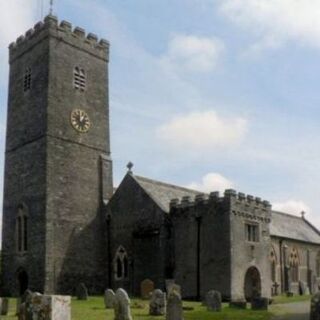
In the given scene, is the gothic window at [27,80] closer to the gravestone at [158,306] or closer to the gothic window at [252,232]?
the gothic window at [252,232]

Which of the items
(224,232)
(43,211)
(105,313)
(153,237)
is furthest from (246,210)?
(105,313)

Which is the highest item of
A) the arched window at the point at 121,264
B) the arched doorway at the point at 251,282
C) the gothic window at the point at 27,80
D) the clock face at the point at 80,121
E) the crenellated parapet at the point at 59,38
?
the crenellated parapet at the point at 59,38

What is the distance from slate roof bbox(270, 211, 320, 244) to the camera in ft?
162

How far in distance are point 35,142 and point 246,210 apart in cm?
1482

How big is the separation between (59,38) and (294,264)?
2644 centimetres

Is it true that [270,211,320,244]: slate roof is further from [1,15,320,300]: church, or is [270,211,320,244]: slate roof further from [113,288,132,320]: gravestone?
[113,288,132,320]: gravestone

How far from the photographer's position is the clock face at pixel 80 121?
134 ft

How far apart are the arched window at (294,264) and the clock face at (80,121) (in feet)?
66.8

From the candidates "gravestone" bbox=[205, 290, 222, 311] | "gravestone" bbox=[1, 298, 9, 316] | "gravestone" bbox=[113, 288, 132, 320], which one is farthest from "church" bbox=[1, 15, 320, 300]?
"gravestone" bbox=[113, 288, 132, 320]

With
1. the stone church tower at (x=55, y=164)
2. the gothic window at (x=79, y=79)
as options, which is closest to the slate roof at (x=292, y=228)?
the stone church tower at (x=55, y=164)

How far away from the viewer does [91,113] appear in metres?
42.4

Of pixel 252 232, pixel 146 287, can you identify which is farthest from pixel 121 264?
pixel 252 232

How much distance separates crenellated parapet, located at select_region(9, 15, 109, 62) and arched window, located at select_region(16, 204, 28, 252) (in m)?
11.9

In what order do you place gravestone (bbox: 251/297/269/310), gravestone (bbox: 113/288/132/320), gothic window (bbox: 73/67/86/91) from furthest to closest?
1. gothic window (bbox: 73/67/86/91)
2. gravestone (bbox: 251/297/269/310)
3. gravestone (bbox: 113/288/132/320)
